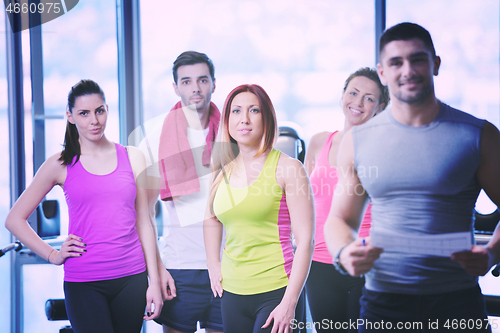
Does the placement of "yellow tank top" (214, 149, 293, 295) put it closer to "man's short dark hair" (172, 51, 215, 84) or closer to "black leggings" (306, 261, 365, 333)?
"black leggings" (306, 261, 365, 333)

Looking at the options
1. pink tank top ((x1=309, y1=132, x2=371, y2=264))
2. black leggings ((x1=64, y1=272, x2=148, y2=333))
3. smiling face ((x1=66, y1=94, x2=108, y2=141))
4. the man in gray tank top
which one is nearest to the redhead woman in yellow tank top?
pink tank top ((x1=309, y1=132, x2=371, y2=264))

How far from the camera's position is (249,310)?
1327mm

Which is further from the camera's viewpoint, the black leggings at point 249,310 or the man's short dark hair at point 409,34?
the black leggings at point 249,310

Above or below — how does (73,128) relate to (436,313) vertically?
above

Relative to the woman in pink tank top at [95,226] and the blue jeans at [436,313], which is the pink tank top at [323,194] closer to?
the blue jeans at [436,313]

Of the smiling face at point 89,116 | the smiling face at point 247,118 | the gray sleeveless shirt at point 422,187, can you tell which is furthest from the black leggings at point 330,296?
the smiling face at point 89,116

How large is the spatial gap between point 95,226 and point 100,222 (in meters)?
0.02

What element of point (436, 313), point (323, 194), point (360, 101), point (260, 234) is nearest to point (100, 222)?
point (260, 234)

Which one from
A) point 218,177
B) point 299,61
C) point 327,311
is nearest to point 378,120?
point 218,177

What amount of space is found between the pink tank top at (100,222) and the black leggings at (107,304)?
3 centimetres

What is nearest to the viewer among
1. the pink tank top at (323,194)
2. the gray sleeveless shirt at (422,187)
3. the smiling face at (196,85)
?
the gray sleeveless shirt at (422,187)

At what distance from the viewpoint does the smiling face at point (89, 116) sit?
149cm

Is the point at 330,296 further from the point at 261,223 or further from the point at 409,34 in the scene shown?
the point at 409,34

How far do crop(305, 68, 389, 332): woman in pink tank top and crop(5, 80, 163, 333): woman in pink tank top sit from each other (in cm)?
63
